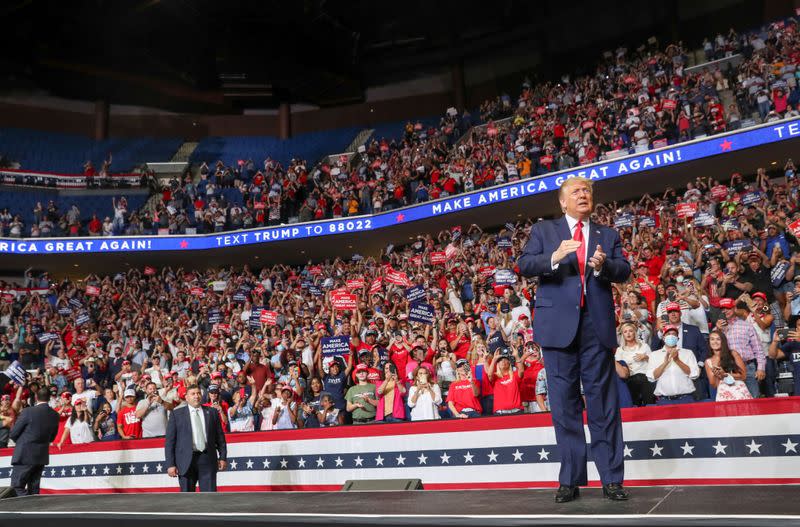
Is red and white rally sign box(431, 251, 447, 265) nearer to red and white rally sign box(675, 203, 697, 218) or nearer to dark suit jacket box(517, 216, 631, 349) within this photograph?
red and white rally sign box(675, 203, 697, 218)

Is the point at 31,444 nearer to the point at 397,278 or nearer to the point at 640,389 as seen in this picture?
the point at 640,389

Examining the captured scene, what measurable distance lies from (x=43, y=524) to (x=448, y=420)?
455cm

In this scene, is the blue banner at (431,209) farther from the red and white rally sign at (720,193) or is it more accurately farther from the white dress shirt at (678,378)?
the white dress shirt at (678,378)

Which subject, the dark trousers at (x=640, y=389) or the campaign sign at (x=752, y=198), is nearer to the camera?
the dark trousers at (x=640, y=389)

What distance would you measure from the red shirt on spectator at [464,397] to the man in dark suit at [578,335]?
4.86m

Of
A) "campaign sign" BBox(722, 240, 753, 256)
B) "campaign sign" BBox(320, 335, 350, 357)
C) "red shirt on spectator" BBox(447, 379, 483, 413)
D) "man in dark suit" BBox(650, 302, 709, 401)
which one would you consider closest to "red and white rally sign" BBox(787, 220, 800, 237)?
"campaign sign" BBox(722, 240, 753, 256)

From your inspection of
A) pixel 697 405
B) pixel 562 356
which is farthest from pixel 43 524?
pixel 697 405

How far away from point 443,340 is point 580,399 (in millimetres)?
7032

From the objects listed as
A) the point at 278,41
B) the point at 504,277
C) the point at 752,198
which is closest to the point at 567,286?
the point at 504,277

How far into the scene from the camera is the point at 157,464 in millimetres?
10156

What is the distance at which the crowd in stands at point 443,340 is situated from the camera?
26.5 ft

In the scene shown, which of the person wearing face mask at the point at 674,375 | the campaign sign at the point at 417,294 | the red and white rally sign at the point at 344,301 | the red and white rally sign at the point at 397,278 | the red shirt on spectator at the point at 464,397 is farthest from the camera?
the red and white rally sign at the point at 397,278

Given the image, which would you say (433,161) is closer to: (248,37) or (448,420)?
(248,37)

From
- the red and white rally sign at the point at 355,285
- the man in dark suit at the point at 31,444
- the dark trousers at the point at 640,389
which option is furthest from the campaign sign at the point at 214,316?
the dark trousers at the point at 640,389
